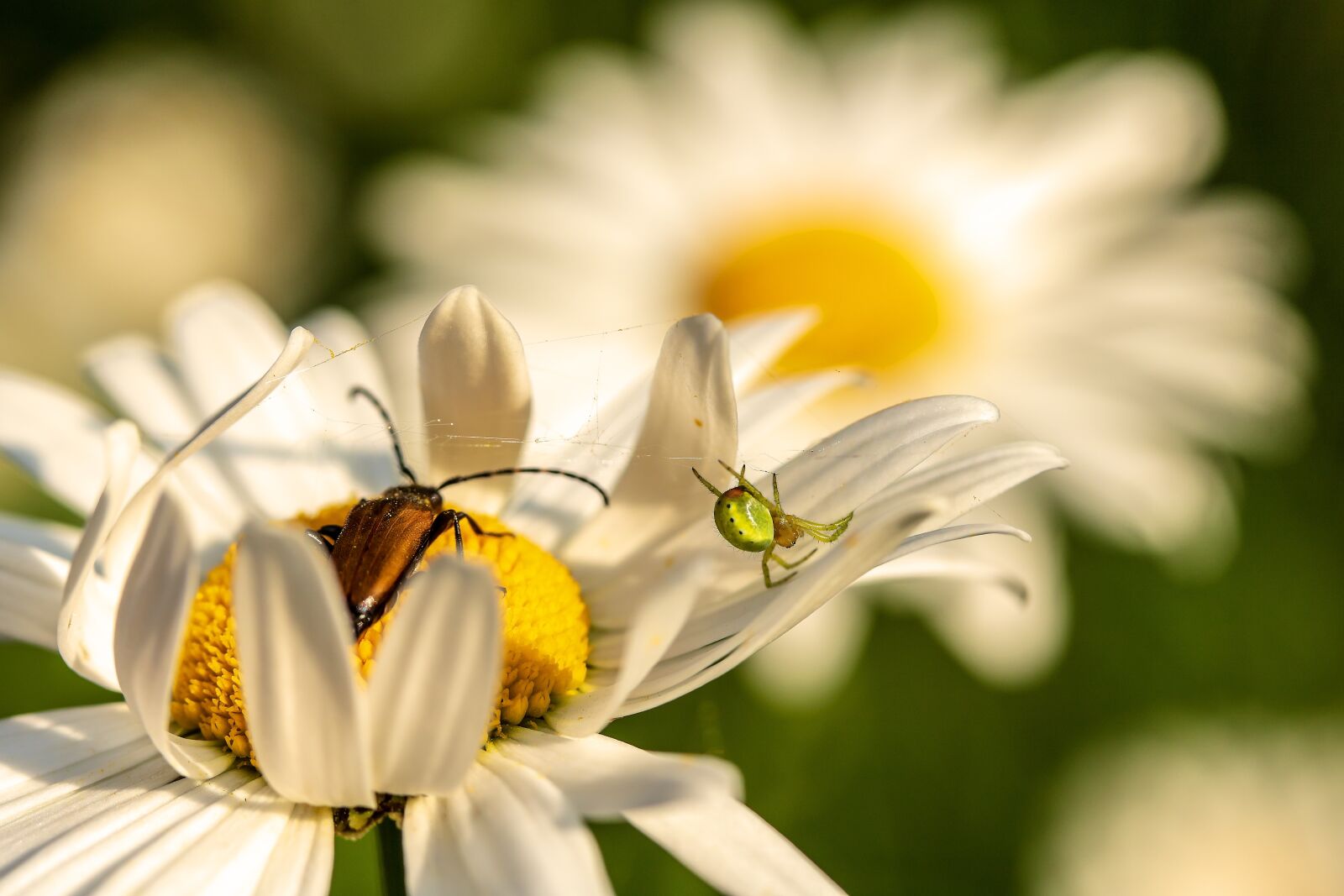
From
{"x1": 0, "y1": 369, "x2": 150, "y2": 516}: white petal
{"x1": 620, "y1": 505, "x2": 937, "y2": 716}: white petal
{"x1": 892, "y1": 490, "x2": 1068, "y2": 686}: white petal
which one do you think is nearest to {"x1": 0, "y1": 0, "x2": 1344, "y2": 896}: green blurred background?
{"x1": 892, "y1": 490, "x2": 1068, "y2": 686}: white petal

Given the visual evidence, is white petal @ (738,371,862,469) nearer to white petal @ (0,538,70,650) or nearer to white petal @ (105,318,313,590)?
white petal @ (105,318,313,590)

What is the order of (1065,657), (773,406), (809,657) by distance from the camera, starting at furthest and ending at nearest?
(1065,657)
(809,657)
(773,406)

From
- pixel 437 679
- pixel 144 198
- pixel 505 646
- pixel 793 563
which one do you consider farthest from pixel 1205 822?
pixel 144 198

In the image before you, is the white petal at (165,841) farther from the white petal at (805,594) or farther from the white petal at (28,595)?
the white petal at (805,594)

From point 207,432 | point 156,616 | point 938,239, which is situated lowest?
point 938,239

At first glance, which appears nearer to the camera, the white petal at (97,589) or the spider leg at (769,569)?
the white petal at (97,589)

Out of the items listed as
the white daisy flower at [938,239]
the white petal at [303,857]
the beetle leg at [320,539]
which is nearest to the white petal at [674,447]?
the beetle leg at [320,539]

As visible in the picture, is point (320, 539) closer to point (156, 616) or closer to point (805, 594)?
point (156, 616)
